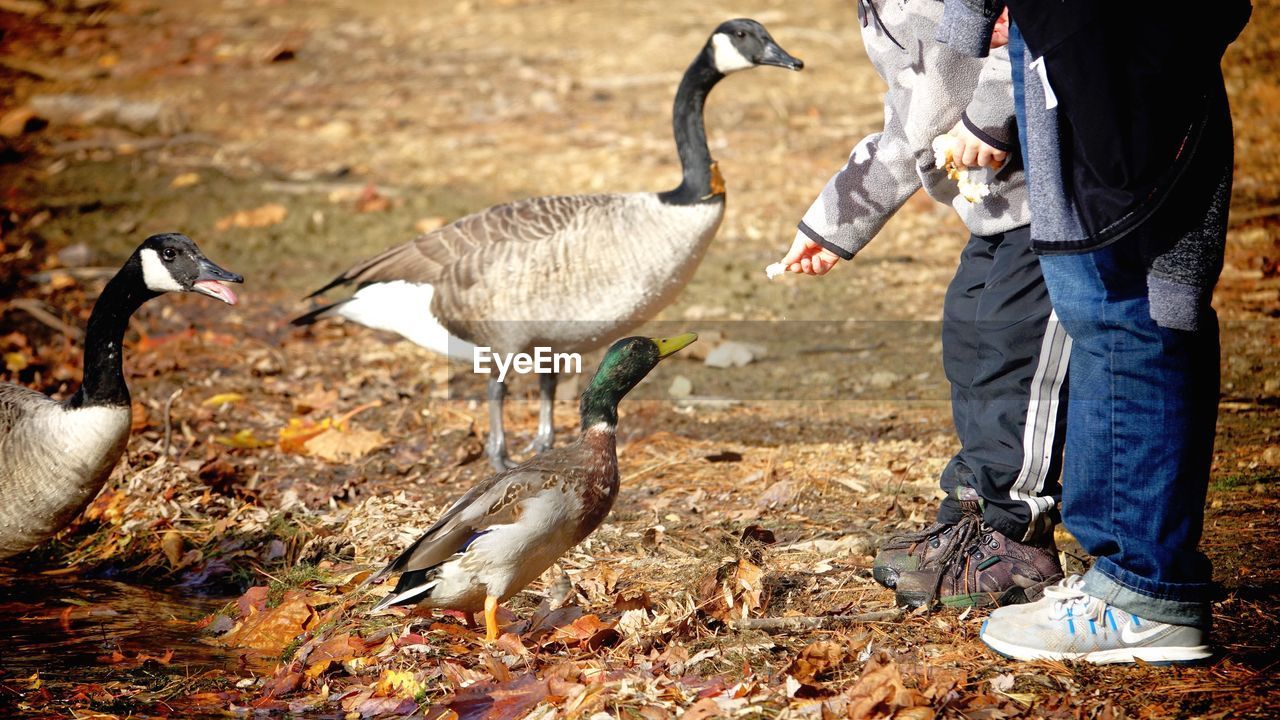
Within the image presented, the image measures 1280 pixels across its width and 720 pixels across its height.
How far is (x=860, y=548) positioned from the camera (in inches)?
162

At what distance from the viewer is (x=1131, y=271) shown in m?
2.83

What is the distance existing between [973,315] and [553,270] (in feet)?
8.08

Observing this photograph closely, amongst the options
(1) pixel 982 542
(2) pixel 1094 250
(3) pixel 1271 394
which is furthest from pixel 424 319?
(3) pixel 1271 394

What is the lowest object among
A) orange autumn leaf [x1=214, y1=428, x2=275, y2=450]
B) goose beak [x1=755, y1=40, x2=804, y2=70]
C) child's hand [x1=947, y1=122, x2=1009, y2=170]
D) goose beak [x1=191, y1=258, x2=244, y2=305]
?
orange autumn leaf [x1=214, y1=428, x2=275, y2=450]

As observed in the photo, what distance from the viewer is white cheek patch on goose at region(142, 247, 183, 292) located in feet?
14.6

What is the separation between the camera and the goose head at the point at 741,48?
19.4 ft

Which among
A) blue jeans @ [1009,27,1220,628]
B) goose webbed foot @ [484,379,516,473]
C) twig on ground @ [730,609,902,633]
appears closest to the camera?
blue jeans @ [1009,27,1220,628]

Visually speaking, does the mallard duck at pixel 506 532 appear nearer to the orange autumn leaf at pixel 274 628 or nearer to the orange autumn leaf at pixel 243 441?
the orange autumn leaf at pixel 274 628

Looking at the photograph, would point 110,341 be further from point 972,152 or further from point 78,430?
point 972,152

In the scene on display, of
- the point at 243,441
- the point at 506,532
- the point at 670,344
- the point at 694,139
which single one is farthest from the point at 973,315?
the point at 243,441

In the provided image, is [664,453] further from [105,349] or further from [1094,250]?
[1094,250]

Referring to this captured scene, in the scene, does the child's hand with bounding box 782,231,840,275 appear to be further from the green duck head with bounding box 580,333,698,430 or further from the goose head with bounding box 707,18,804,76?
the goose head with bounding box 707,18,804,76

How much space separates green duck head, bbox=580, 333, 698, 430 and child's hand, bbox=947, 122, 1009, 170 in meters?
1.07

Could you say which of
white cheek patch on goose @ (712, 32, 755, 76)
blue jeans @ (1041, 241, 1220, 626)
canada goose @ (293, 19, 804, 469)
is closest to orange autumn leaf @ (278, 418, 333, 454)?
canada goose @ (293, 19, 804, 469)
